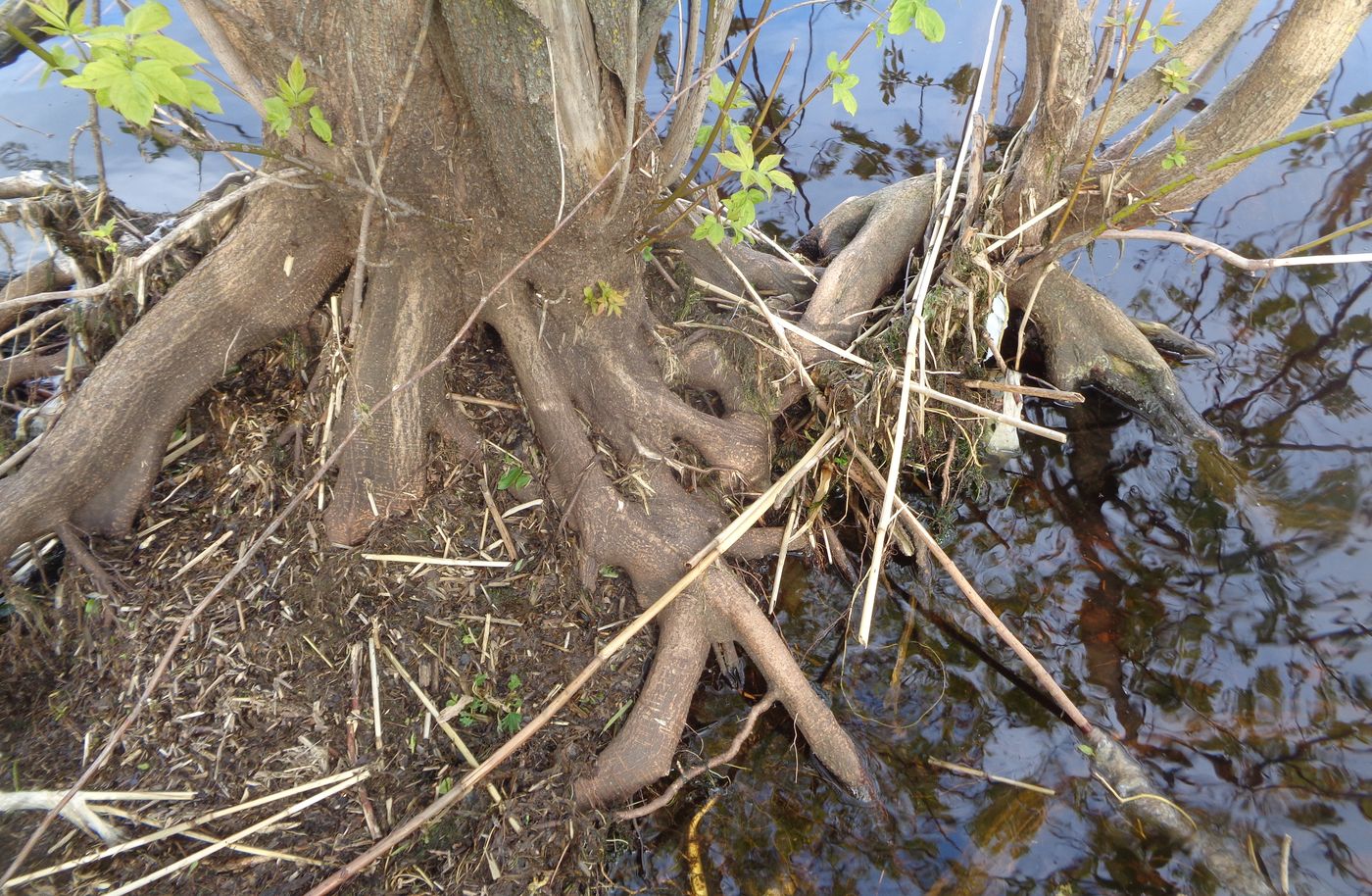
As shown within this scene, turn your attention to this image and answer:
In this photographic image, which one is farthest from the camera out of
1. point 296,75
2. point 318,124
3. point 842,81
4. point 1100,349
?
point 1100,349

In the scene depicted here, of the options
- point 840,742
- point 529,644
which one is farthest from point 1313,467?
point 529,644

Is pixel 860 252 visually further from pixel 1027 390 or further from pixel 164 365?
pixel 164 365

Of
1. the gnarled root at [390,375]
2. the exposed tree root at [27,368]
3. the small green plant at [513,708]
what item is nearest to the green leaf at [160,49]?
the gnarled root at [390,375]

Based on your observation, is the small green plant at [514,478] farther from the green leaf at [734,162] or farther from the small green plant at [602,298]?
the green leaf at [734,162]

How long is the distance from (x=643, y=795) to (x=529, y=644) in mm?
616

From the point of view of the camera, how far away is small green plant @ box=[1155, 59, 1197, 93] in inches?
114

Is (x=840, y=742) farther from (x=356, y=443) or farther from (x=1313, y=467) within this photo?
(x=1313, y=467)

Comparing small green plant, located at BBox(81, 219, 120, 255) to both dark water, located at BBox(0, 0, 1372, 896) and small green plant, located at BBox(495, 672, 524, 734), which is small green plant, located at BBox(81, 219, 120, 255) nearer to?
dark water, located at BBox(0, 0, 1372, 896)

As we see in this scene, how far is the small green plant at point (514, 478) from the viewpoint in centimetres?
281

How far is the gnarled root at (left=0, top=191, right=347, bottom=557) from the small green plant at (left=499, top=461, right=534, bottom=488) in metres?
0.90

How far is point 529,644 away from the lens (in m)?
2.69

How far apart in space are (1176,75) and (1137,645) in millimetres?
2046

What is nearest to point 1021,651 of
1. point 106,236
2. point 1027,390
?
point 1027,390

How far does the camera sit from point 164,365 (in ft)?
8.68
